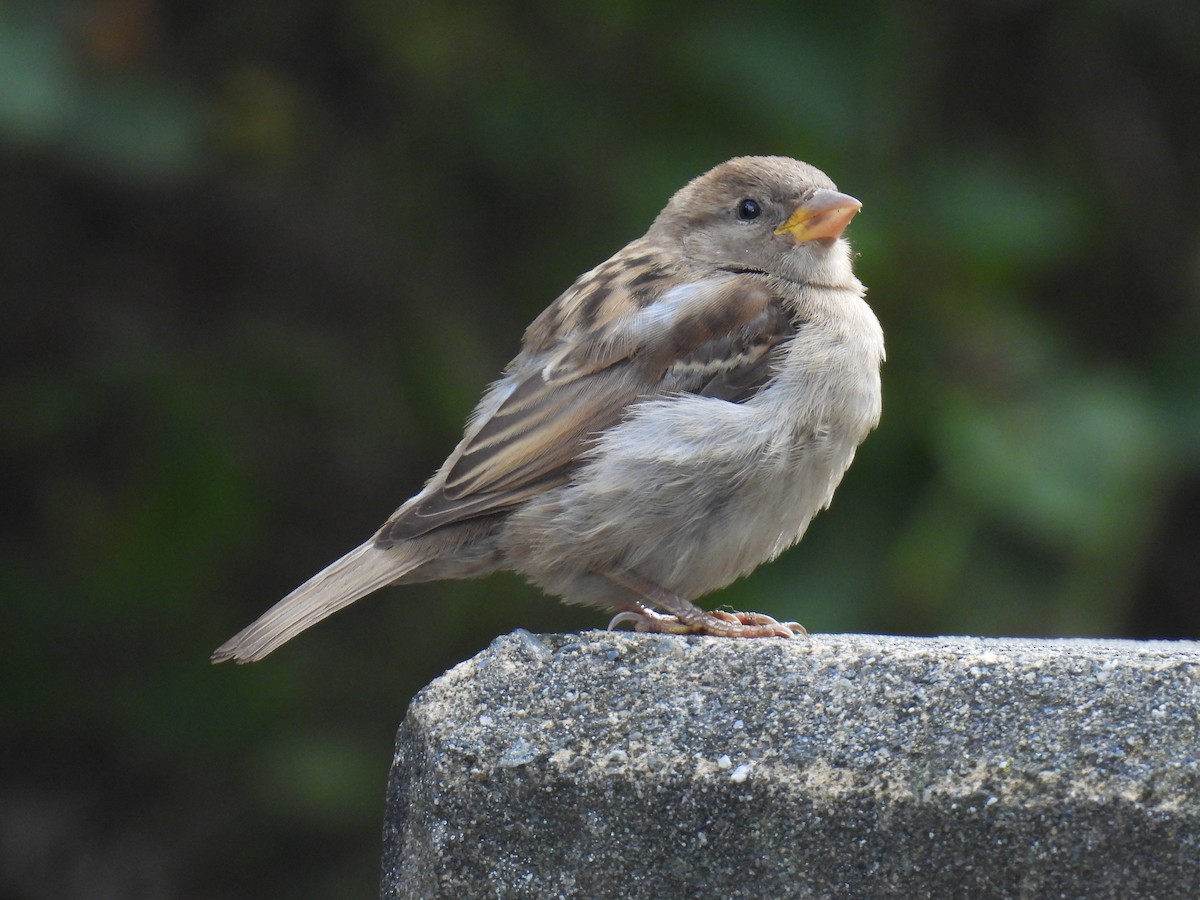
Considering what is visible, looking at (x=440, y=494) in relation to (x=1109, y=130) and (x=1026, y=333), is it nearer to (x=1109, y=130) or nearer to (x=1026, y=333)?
(x=1026, y=333)

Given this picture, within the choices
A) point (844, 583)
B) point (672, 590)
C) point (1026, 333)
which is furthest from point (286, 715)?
point (1026, 333)

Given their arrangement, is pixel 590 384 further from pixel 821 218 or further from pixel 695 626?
pixel 821 218

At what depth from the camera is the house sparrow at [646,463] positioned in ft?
9.37

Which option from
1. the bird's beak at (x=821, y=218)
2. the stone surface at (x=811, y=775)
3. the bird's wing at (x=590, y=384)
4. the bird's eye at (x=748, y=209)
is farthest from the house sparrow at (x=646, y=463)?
the stone surface at (x=811, y=775)

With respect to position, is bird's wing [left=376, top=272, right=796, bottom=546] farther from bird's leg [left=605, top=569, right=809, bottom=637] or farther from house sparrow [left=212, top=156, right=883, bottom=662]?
bird's leg [left=605, top=569, right=809, bottom=637]

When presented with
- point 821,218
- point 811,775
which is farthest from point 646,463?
point 811,775

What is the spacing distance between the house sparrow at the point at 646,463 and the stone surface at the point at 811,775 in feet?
3.32

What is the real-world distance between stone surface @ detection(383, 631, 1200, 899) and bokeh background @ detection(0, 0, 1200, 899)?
7.97 feet

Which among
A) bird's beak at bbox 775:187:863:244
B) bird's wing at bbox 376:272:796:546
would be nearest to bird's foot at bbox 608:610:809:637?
bird's wing at bbox 376:272:796:546

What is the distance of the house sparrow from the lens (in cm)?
286

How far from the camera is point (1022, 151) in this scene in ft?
16.1

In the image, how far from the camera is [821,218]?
369cm

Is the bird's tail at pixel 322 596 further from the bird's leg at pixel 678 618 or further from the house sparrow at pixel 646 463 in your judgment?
the bird's leg at pixel 678 618

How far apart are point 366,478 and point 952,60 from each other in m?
2.34
